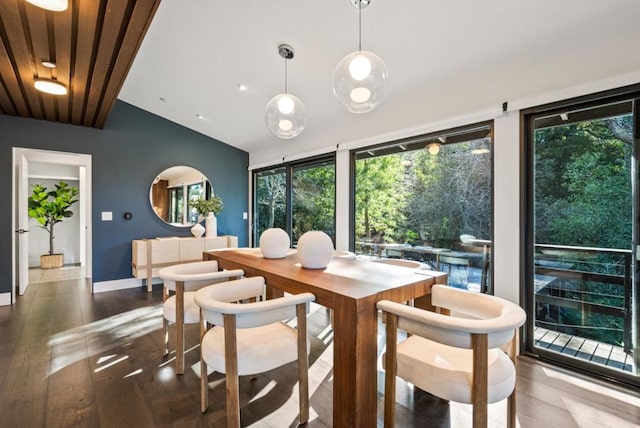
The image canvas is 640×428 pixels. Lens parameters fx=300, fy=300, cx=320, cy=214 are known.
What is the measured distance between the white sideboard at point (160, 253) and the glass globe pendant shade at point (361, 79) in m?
3.62

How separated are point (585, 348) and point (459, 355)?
1613 millimetres

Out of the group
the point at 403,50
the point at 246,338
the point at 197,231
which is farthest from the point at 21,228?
the point at 403,50

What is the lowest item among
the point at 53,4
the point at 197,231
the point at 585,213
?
the point at 197,231

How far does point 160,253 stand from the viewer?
4.35 meters

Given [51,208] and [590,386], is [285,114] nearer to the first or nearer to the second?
[590,386]

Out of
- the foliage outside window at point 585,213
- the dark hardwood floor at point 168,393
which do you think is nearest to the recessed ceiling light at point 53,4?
the dark hardwood floor at point 168,393

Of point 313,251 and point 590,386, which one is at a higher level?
point 313,251

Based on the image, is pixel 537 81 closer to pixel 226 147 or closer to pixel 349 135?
pixel 349 135

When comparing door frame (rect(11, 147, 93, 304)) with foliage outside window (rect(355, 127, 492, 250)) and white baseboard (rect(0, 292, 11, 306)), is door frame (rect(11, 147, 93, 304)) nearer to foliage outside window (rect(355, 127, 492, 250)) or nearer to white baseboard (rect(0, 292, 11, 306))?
white baseboard (rect(0, 292, 11, 306))

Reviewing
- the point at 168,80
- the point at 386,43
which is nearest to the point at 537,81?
the point at 386,43

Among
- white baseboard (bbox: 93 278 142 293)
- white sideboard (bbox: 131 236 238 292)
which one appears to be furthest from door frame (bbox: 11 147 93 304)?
white sideboard (bbox: 131 236 238 292)

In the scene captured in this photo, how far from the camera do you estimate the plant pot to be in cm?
594

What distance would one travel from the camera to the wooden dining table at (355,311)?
1293 millimetres

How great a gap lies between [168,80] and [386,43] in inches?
107
